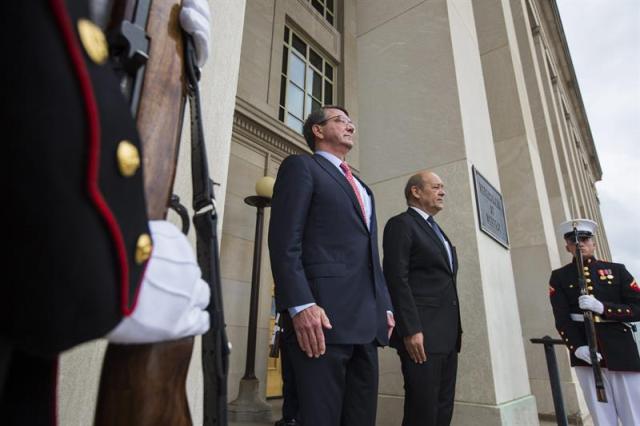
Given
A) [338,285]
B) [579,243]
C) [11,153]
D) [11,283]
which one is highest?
[579,243]

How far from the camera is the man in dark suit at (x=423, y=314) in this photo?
2277 millimetres

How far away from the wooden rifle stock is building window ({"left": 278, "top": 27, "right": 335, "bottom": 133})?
23.0 feet

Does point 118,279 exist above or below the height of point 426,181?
below

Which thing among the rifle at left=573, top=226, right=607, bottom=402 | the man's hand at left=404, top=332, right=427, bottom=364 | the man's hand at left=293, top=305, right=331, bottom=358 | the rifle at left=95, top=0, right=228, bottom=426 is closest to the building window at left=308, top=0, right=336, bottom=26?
the rifle at left=573, top=226, right=607, bottom=402

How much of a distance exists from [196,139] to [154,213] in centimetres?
Answer: 24

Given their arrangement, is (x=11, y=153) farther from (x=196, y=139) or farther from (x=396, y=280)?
(x=396, y=280)

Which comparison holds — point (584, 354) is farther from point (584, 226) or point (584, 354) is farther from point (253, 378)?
point (253, 378)

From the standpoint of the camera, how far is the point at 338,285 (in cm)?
175

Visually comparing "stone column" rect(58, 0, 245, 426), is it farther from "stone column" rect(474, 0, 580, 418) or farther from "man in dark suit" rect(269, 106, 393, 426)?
"stone column" rect(474, 0, 580, 418)

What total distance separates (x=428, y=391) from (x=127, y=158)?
7.28 ft

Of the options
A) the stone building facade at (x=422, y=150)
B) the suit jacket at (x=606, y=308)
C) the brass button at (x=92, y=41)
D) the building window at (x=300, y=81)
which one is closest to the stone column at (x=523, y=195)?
the stone building facade at (x=422, y=150)

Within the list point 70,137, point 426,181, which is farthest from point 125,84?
point 426,181

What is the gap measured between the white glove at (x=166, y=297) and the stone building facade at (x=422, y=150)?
0.99 m

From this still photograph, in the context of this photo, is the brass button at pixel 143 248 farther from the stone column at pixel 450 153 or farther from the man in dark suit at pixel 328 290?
the stone column at pixel 450 153
